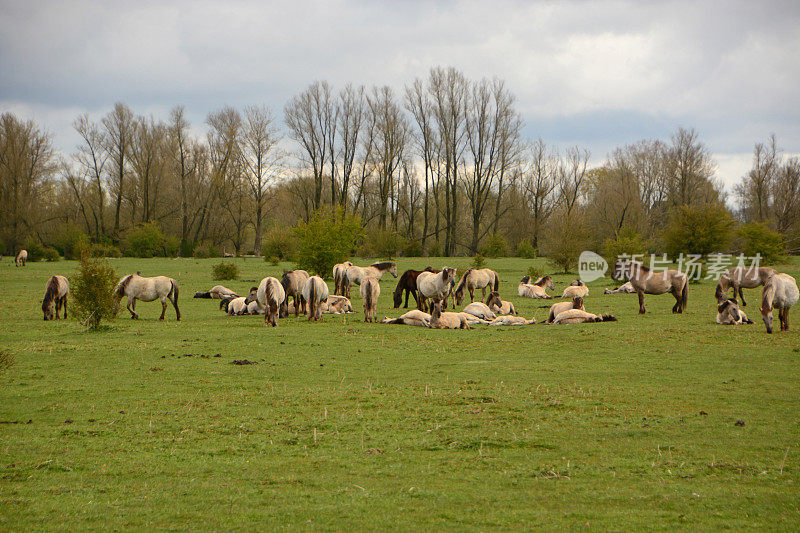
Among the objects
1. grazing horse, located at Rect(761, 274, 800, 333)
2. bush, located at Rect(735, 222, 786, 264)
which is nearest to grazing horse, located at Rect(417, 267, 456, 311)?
grazing horse, located at Rect(761, 274, 800, 333)

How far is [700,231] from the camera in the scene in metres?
36.5

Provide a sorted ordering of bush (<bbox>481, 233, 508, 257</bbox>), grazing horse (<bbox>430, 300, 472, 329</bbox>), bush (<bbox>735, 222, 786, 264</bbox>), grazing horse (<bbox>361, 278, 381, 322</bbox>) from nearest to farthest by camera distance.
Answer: grazing horse (<bbox>430, 300, 472, 329</bbox>), grazing horse (<bbox>361, 278, 381, 322</bbox>), bush (<bbox>735, 222, 786, 264</bbox>), bush (<bbox>481, 233, 508, 257</bbox>)

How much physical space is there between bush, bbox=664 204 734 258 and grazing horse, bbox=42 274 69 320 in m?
32.6

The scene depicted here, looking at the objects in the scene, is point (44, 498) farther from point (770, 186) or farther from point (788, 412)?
point (770, 186)

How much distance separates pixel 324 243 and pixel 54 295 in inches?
595

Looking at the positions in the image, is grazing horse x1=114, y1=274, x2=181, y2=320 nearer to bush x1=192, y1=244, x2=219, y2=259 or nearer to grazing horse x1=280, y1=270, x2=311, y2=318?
grazing horse x1=280, y1=270, x2=311, y2=318

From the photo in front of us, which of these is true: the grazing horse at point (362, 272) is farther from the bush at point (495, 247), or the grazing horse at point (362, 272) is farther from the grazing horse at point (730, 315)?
the bush at point (495, 247)

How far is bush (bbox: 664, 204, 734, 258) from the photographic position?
36.6 m

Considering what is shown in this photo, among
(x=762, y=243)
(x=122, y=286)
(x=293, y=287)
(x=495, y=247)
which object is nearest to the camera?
(x=122, y=286)

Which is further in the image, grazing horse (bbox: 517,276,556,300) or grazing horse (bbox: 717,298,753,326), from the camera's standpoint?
grazing horse (bbox: 517,276,556,300)

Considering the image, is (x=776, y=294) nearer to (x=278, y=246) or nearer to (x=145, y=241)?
(x=278, y=246)

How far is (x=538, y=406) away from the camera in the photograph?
8.03 meters

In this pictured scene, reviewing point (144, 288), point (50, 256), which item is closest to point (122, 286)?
point (144, 288)

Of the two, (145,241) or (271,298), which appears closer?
(271,298)
